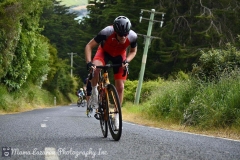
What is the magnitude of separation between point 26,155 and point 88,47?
2808mm

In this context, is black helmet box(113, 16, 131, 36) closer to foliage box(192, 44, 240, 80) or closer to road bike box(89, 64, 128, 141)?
road bike box(89, 64, 128, 141)

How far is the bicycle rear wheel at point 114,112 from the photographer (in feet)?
23.1

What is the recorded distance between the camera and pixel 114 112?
7.24 metres

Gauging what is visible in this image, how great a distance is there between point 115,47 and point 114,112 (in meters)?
1.25

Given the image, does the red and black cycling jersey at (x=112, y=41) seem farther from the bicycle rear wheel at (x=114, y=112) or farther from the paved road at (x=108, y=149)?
the paved road at (x=108, y=149)

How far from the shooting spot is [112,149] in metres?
6.14

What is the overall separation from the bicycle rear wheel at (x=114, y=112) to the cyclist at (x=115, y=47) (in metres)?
0.43

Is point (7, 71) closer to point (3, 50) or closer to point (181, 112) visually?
point (3, 50)

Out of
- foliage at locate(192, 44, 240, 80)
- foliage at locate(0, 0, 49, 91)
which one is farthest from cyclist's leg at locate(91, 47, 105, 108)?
foliage at locate(0, 0, 49, 91)

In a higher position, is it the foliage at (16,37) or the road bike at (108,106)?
the road bike at (108,106)

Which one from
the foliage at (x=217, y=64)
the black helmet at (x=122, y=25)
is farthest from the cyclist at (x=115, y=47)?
the foliage at (x=217, y=64)

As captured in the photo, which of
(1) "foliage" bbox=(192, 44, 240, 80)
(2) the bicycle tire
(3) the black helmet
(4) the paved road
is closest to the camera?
(4) the paved road

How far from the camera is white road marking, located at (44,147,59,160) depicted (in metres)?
5.29

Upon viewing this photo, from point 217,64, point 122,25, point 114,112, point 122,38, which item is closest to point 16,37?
point 217,64
